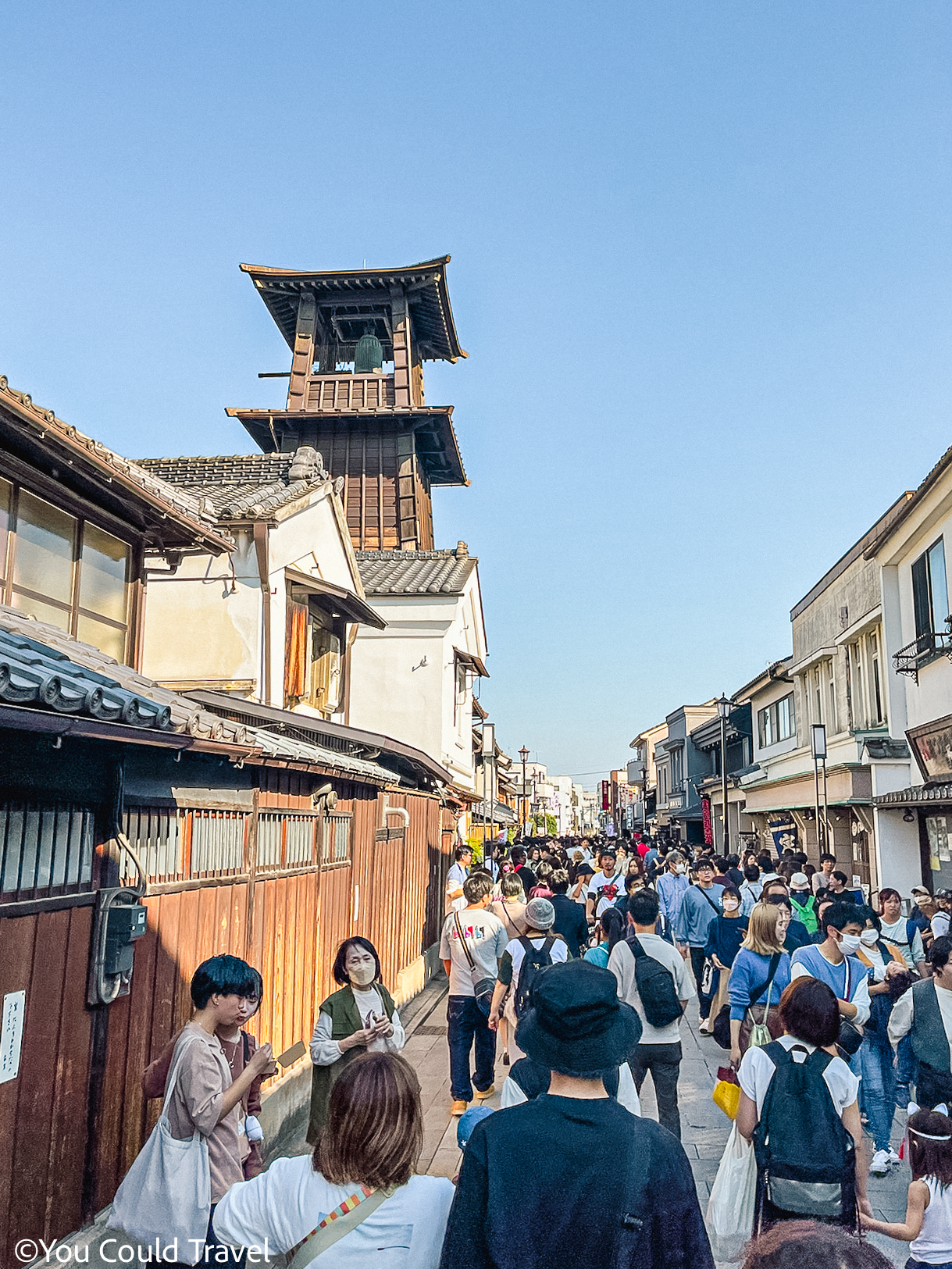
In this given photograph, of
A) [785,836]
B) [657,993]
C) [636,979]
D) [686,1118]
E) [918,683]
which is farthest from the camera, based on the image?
[785,836]

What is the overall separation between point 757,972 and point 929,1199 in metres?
2.35

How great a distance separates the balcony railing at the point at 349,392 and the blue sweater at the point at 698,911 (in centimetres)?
1960

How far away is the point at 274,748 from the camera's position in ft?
22.3

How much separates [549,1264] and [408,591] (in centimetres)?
2151

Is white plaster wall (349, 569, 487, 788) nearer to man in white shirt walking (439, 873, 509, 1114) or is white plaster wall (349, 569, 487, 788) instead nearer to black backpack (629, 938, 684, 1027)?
man in white shirt walking (439, 873, 509, 1114)

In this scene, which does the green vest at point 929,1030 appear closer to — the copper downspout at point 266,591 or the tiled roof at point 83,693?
the tiled roof at point 83,693

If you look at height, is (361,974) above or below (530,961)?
above

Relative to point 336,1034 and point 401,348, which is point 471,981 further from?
point 401,348

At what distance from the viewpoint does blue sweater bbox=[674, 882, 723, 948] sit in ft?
37.1

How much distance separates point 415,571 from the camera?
25031 mm

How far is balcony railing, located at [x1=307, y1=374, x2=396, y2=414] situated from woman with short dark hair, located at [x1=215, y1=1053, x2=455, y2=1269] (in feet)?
86.2

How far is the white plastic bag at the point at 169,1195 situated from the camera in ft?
12.0

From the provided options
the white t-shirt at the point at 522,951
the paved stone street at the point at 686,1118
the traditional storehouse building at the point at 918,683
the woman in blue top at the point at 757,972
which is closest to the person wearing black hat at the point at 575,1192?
the paved stone street at the point at 686,1118

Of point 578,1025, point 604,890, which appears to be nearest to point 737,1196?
point 578,1025
